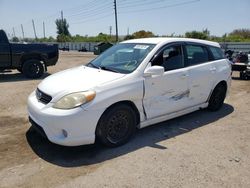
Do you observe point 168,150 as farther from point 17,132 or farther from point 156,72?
point 17,132

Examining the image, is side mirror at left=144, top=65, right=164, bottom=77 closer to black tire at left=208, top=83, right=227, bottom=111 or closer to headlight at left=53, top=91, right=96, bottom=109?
headlight at left=53, top=91, right=96, bottom=109

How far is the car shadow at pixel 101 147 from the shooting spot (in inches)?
153

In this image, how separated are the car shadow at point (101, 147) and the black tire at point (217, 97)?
655 mm

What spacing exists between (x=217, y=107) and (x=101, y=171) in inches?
146

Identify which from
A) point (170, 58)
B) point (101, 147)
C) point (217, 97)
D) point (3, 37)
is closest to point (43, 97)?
point (101, 147)

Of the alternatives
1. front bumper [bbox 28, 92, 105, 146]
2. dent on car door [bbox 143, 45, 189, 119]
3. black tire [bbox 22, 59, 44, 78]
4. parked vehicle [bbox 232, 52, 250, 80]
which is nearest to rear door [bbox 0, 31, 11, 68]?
black tire [bbox 22, 59, 44, 78]

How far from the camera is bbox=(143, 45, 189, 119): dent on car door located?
455 cm

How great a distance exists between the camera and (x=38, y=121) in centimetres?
400

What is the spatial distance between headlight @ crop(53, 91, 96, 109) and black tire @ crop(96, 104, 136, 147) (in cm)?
37

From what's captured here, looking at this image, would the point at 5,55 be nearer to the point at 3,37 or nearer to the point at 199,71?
the point at 3,37

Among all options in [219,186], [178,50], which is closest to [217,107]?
[178,50]

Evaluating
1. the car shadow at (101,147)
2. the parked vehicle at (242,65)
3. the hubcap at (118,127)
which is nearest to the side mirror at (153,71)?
the hubcap at (118,127)

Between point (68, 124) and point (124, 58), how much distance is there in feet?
5.77

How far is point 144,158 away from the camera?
3.92 m
